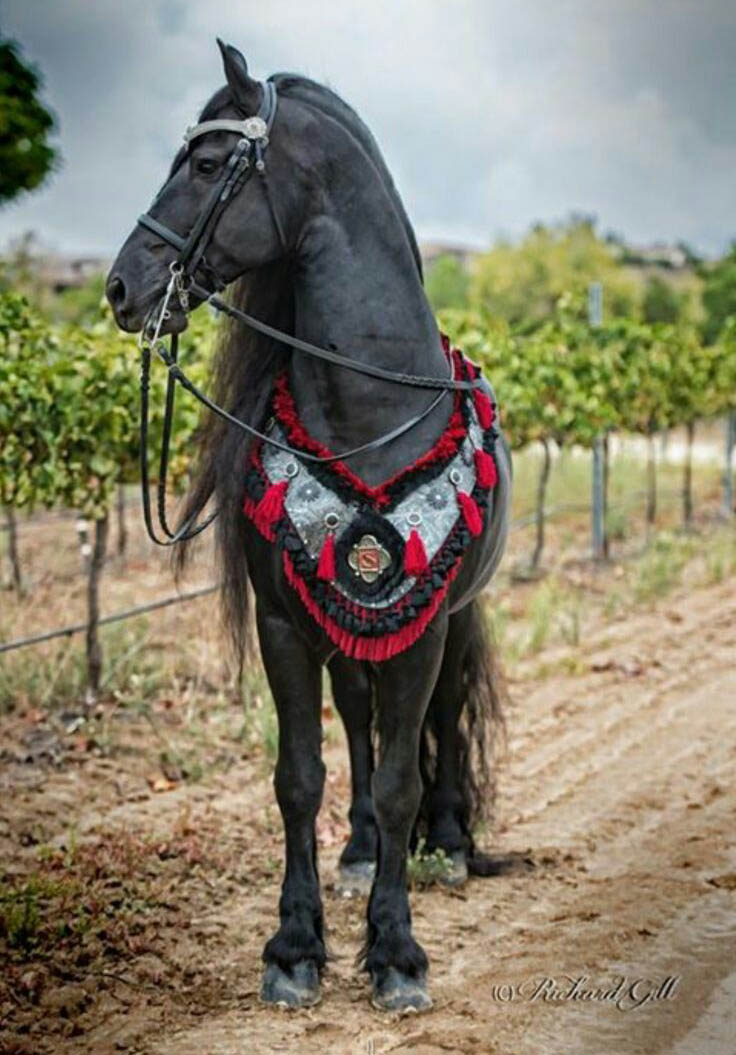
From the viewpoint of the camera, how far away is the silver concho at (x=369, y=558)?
351 centimetres

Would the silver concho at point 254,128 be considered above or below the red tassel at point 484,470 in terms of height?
above

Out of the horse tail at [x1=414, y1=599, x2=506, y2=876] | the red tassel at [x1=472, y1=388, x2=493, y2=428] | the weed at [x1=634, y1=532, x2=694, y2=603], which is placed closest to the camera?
the red tassel at [x1=472, y1=388, x2=493, y2=428]

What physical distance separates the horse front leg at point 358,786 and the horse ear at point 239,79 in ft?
5.99

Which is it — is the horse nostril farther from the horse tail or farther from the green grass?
the green grass

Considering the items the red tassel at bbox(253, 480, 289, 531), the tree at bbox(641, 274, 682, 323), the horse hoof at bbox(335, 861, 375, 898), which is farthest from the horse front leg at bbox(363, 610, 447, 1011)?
the tree at bbox(641, 274, 682, 323)

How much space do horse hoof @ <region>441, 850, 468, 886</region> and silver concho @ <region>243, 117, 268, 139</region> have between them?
2505mm

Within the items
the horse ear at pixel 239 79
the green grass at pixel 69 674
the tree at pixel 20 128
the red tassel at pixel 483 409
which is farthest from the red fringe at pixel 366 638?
the tree at pixel 20 128

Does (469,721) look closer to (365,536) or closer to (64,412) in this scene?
(365,536)

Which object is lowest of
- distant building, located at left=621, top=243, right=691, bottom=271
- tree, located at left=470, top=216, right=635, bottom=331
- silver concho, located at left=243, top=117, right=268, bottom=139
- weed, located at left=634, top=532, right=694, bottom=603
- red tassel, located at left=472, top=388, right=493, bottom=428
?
weed, located at left=634, top=532, right=694, bottom=603

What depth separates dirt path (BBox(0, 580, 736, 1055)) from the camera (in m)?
3.42

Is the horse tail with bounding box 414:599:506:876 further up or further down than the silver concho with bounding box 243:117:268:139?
further down

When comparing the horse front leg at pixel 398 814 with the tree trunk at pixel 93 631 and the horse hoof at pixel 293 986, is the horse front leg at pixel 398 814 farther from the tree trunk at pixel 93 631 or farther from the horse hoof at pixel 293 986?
the tree trunk at pixel 93 631

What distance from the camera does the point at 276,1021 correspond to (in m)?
3.52

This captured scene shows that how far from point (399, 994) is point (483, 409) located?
64.5 inches
